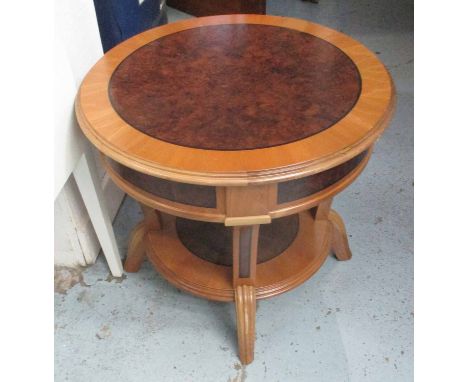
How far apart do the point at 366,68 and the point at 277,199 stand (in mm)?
413

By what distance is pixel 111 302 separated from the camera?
1242 millimetres

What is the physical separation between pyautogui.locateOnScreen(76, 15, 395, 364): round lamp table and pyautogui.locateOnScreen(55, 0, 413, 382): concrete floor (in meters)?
0.13

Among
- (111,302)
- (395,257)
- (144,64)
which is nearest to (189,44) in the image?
(144,64)

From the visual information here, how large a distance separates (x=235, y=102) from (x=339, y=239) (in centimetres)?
61

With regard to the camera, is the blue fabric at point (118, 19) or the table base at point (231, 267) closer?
the table base at point (231, 267)

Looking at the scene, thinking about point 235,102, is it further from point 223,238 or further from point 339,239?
point 339,239

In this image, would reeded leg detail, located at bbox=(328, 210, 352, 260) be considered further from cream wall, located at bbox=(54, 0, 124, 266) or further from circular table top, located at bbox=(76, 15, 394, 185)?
cream wall, located at bbox=(54, 0, 124, 266)

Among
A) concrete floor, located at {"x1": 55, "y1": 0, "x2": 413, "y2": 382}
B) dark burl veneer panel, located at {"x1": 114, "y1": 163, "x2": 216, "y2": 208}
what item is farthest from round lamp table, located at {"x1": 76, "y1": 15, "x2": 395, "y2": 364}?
concrete floor, located at {"x1": 55, "y1": 0, "x2": 413, "y2": 382}

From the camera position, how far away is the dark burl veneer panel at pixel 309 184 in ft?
2.58

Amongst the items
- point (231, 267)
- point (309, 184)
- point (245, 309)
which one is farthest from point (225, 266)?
point (309, 184)

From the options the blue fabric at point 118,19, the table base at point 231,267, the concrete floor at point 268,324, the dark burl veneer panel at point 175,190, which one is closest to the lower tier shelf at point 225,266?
the table base at point 231,267

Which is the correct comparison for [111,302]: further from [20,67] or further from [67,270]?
[20,67]

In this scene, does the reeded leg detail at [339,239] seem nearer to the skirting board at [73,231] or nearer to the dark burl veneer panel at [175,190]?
the dark burl veneer panel at [175,190]

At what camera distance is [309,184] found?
0.80 meters
